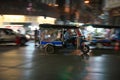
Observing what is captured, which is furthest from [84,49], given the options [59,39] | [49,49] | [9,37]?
[9,37]

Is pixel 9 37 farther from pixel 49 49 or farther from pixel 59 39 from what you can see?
pixel 49 49

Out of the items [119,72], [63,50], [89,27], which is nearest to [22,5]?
[89,27]

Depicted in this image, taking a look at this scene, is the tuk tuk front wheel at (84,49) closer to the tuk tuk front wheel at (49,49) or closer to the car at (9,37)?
the tuk tuk front wheel at (49,49)

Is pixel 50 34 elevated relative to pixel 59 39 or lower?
elevated

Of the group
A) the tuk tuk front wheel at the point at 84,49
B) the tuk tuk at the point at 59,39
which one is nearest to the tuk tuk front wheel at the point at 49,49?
the tuk tuk at the point at 59,39

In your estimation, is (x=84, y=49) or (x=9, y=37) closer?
(x=84, y=49)

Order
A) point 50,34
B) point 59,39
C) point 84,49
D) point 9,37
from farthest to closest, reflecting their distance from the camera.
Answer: point 9,37 < point 50,34 < point 59,39 < point 84,49

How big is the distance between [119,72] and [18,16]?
3690 centimetres

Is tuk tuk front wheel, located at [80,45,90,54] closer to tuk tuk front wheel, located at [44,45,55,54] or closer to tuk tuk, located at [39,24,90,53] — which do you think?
tuk tuk, located at [39,24,90,53]

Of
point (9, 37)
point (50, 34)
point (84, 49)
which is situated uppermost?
point (50, 34)

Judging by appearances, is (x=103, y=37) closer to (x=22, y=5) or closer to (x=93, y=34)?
(x=93, y=34)

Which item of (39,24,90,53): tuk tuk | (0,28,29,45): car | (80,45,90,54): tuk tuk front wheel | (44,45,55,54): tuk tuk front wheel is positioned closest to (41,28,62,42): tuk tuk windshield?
(39,24,90,53): tuk tuk

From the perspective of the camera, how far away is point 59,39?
74.0 feet

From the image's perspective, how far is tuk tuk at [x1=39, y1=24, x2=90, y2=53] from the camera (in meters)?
22.1
